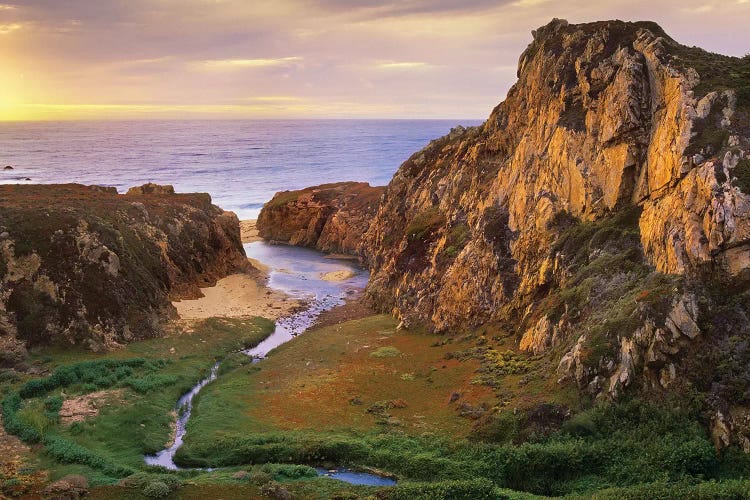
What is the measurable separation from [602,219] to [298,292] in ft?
130

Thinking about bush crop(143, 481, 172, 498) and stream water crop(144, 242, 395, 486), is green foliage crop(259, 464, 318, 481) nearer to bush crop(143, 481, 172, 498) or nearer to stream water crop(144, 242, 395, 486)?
stream water crop(144, 242, 395, 486)

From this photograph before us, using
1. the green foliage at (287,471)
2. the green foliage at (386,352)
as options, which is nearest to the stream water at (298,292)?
the green foliage at (287,471)

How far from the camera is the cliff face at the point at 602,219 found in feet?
99.1

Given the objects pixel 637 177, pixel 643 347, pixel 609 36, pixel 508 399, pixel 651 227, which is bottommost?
pixel 508 399

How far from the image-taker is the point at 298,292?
237ft

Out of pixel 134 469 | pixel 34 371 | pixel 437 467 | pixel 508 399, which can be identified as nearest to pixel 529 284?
pixel 508 399

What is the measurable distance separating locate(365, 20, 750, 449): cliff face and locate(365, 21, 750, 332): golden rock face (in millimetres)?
103

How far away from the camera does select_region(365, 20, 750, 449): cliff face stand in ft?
99.1

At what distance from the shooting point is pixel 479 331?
4681 cm

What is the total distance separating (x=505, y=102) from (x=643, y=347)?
116ft

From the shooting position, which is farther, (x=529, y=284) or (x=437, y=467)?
(x=529, y=284)

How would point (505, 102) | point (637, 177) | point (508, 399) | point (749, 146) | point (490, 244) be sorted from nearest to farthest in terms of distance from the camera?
point (749, 146), point (508, 399), point (637, 177), point (490, 244), point (505, 102)

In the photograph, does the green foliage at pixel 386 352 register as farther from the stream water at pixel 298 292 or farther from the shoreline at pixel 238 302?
the shoreline at pixel 238 302

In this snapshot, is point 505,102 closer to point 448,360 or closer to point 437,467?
point 448,360
